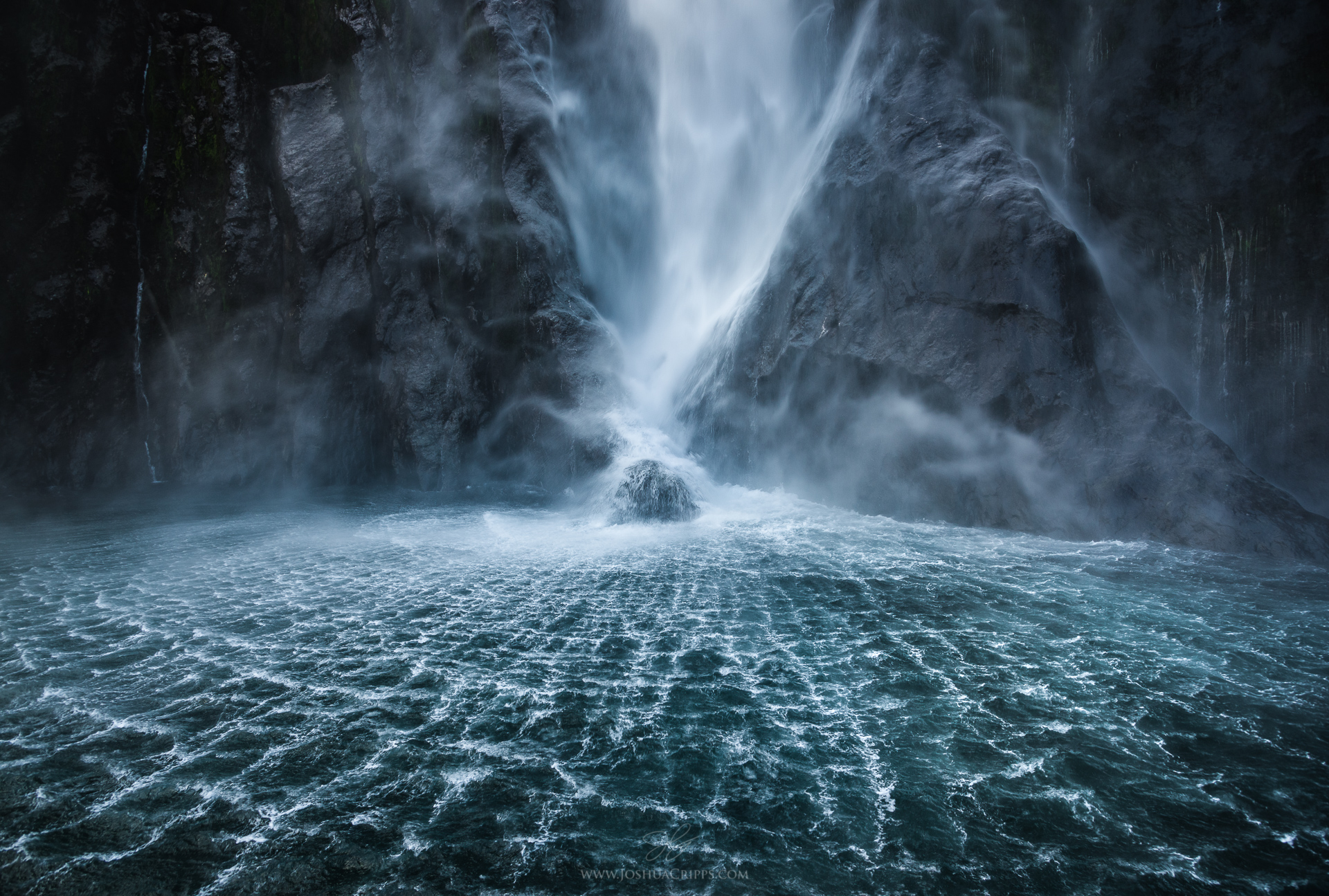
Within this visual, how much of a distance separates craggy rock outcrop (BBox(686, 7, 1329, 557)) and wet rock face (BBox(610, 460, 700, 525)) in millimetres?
5457

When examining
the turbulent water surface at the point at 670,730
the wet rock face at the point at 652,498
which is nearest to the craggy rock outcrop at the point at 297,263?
the wet rock face at the point at 652,498

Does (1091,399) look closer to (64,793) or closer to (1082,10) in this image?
(1082,10)

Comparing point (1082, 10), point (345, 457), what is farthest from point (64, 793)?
point (1082, 10)

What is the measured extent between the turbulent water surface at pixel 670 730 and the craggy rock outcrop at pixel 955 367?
2905 millimetres

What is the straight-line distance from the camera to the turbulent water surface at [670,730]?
5.13 m

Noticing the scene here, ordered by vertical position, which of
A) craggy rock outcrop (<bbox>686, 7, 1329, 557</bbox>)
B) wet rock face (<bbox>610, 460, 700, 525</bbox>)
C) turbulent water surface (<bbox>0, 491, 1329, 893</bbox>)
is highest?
craggy rock outcrop (<bbox>686, 7, 1329, 557</bbox>)

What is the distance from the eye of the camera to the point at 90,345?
25.1m

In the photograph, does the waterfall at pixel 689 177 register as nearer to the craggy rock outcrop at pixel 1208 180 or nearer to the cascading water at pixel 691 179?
the cascading water at pixel 691 179

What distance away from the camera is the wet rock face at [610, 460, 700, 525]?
1962 cm

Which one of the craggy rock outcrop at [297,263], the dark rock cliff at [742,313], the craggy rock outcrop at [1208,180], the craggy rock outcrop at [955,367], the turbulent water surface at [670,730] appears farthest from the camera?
the craggy rock outcrop at [297,263]

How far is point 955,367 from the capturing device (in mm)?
19031

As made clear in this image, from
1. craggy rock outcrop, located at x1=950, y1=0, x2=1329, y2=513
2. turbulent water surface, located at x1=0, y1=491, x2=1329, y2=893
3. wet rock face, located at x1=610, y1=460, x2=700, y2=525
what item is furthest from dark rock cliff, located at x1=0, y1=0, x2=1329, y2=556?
turbulent water surface, located at x1=0, y1=491, x2=1329, y2=893

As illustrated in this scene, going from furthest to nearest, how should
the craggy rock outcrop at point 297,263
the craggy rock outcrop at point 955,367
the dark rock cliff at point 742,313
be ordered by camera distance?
the craggy rock outcrop at point 297,263 → the dark rock cliff at point 742,313 → the craggy rock outcrop at point 955,367

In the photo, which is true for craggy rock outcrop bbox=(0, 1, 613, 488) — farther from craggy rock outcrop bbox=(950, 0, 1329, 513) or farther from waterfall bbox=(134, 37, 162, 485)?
craggy rock outcrop bbox=(950, 0, 1329, 513)
